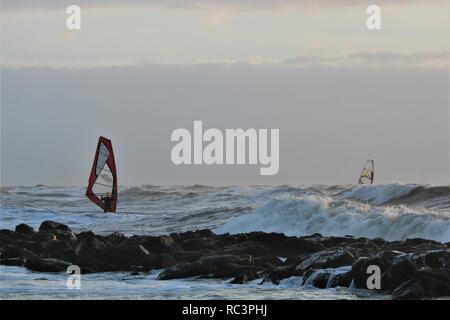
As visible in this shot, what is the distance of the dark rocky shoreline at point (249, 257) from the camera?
22906 mm

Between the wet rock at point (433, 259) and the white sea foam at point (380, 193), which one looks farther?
the white sea foam at point (380, 193)

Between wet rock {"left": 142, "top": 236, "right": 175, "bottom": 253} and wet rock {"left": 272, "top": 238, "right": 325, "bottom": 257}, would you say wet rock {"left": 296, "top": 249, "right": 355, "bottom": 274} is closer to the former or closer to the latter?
wet rock {"left": 272, "top": 238, "right": 325, "bottom": 257}

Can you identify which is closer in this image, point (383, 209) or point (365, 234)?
point (365, 234)

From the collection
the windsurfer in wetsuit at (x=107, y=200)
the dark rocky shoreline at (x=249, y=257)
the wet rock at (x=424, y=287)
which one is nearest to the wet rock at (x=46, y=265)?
the dark rocky shoreline at (x=249, y=257)

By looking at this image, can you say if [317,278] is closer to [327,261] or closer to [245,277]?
[327,261]

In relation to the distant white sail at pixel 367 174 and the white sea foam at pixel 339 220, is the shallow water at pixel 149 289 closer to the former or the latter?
the white sea foam at pixel 339 220

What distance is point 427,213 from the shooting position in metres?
38.2

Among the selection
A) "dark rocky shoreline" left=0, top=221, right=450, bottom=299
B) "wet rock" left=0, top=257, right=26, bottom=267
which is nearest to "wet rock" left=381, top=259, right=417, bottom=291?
"dark rocky shoreline" left=0, top=221, right=450, bottom=299

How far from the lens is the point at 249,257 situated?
89.1ft

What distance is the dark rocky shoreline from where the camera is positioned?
22.9 metres

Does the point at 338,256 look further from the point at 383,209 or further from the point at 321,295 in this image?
the point at 383,209
